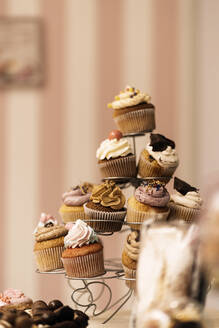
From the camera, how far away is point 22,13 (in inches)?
144

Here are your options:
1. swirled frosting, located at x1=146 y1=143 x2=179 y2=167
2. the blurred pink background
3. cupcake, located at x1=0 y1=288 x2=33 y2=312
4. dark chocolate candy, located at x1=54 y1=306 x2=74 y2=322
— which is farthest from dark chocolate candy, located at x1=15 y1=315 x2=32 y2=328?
the blurred pink background

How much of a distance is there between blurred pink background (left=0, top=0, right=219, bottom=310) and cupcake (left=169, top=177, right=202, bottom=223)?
178 centimetres

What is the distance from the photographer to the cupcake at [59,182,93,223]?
203 cm

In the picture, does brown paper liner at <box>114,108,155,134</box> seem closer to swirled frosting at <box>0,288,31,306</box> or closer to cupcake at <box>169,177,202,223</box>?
cupcake at <box>169,177,202,223</box>

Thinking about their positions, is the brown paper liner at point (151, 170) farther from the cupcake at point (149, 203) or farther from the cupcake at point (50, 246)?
the cupcake at point (50, 246)

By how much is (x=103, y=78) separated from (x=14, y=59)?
0.67m

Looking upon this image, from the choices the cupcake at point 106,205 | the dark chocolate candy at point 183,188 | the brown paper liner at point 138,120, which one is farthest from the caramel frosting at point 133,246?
the brown paper liner at point 138,120

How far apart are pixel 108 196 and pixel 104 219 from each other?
3.6 inches

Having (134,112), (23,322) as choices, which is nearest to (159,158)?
(134,112)

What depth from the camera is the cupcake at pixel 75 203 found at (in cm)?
203

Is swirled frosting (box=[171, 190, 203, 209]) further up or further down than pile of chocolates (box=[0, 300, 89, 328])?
further up

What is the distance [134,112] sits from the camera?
79.5 inches

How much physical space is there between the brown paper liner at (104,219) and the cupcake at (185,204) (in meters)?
0.21

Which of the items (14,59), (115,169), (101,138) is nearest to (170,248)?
(115,169)
